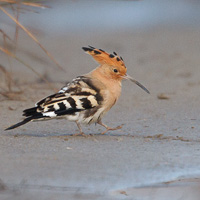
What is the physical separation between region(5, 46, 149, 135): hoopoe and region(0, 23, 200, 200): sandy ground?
0.72ft

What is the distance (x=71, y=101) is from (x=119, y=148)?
634 mm

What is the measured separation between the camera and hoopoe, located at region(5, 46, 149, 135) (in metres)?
5.13

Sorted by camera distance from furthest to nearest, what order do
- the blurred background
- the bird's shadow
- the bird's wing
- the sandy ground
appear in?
1. the bird's shadow
2. the bird's wing
3. the blurred background
4. the sandy ground

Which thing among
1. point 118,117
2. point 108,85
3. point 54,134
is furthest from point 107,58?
point 118,117

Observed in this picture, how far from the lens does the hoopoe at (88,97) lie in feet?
16.8

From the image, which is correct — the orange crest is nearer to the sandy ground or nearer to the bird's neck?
the bird's neck

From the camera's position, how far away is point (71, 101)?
17.1ft

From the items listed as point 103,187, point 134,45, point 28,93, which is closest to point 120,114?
point 28,93

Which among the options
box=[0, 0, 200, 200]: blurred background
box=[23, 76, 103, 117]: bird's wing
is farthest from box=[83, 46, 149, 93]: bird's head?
box=[0, 0, 200, 200]: blurred background

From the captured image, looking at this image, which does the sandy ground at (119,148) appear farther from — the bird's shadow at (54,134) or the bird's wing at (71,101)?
the bird's wing at (71,101)

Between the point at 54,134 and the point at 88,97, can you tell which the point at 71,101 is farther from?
the point at 54,134

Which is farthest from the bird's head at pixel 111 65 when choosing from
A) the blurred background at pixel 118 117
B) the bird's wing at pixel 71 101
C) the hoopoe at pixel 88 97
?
the blurred background at pixel 118 117

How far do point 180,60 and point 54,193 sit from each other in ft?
21.3

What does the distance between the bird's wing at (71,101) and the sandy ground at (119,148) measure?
26 cm
